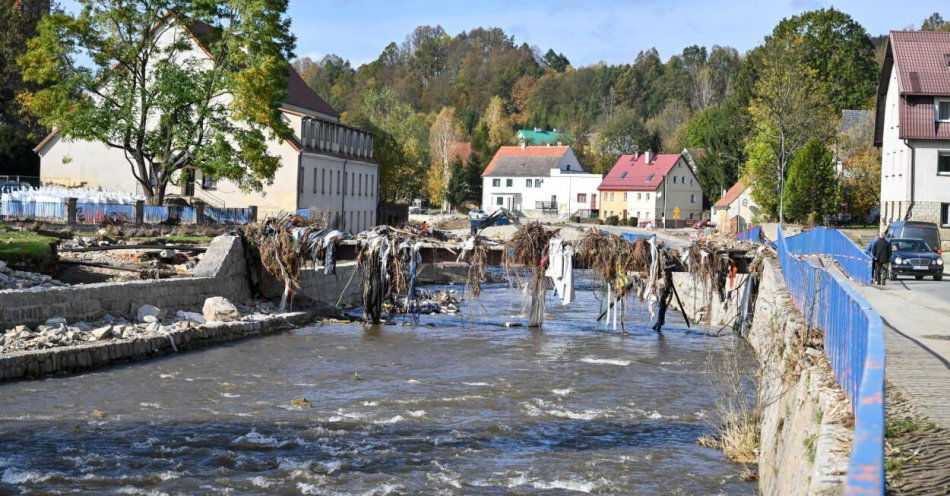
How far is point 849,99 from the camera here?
85.9 meters

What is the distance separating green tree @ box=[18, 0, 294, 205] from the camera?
4303 cm

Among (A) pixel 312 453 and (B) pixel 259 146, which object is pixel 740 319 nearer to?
(A) pixel 312 453

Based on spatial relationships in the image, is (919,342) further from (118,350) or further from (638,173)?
(638,173)

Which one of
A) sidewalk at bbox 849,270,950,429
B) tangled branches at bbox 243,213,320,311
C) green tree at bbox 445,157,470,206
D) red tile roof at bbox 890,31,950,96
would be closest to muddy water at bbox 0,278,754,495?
sidewalk at bbox 849,270,950,429

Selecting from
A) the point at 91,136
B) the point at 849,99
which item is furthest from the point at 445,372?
the point at 849,99

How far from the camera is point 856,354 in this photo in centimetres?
797

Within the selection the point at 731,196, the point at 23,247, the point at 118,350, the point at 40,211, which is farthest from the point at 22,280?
the point at 731,196

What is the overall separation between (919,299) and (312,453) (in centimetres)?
1647

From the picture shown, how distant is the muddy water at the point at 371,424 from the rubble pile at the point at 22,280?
378cm

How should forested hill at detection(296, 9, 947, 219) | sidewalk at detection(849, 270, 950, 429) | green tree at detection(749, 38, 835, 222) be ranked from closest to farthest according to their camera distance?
sidewalk at detection(849, 270, 950, 429), green tree at detection(749, 38, 835, 222), forested hill at detection(296, 9, 947, 219)

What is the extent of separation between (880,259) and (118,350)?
20.1 metres

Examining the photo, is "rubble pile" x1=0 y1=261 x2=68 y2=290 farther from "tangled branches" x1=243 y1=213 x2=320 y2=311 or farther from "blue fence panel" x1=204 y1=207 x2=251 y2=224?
"blue fence panel" x1=204 y1=207 x2=251 y2=224

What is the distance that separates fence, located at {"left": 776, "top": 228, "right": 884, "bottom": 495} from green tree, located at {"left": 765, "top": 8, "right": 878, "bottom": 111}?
74.6 meters

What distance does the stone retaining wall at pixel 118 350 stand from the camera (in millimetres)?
18172
